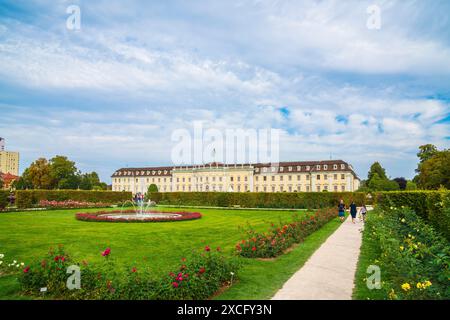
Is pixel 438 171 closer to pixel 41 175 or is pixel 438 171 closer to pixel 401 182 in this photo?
pixel 401 182

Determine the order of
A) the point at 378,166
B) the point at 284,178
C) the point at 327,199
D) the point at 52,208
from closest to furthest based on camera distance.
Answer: the point at 52,208
the point at 327,199
the point at 378,166
the point at 284,178

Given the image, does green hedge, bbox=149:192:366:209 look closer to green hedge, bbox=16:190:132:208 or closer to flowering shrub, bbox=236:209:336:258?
green hedge, bbox=16:190:132:208

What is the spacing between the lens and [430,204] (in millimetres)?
12570

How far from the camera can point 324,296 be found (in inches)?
222

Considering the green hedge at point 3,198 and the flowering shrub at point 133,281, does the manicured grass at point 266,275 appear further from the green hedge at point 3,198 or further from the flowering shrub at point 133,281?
the green hedge at point 3,198

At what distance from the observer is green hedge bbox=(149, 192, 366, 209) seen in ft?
114

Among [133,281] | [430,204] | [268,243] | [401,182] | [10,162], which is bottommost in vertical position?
[268,243]

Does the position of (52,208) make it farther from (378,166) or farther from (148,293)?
(378,166)

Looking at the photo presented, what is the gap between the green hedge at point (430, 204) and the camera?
981 centimetres

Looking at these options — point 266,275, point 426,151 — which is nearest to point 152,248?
point 266,275

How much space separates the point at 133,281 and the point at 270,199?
107 ft

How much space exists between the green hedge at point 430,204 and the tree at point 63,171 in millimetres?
57745
